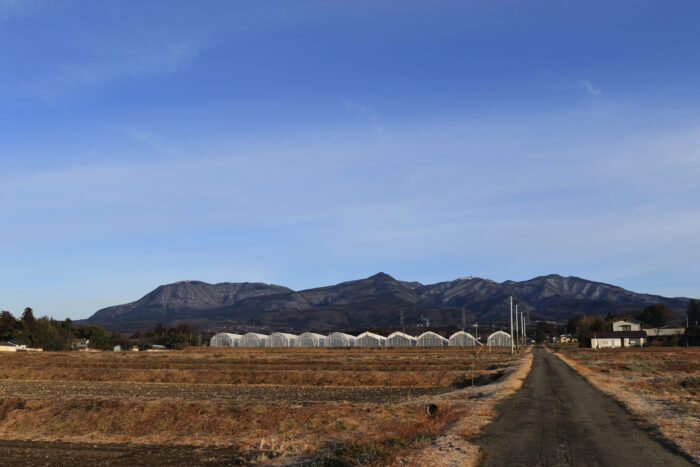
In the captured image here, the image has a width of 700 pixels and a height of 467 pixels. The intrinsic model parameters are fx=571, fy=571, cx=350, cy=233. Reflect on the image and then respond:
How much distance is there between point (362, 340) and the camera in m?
169

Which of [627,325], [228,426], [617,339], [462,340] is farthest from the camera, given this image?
[627,325]

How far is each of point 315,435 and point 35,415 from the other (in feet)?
68.3

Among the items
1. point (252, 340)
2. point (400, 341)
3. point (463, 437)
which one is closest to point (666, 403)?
point (463, 437)

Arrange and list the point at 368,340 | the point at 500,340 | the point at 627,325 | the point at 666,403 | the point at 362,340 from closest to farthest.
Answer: the point at 666,403 → the point at 500,340 → the point at 362,340 → the point at 368,340 → the point at 627,325

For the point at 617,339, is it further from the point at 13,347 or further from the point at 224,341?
the point at 13,347

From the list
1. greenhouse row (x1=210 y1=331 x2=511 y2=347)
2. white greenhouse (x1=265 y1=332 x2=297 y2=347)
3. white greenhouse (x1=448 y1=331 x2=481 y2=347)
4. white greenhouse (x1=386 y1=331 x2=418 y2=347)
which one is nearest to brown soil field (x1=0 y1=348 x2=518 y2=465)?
white greenhouse (x1=448 y1=331 x2=481 y2=347)

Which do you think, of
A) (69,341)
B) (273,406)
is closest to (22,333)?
(69,341)

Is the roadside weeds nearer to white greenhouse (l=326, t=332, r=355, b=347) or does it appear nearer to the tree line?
the tree line

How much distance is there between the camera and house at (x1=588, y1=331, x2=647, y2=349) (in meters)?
148

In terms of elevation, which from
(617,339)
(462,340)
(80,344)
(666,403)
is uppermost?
(666,403)

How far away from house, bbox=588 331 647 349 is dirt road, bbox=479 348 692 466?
127 m

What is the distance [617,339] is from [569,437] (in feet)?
471

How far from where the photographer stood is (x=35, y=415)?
116 feet

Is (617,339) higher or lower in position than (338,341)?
higher
